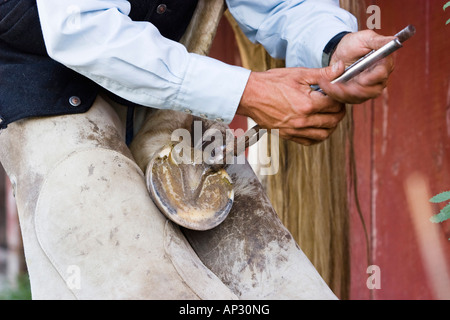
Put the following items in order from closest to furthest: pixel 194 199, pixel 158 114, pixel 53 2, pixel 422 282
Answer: pixel 53 2, pixel 194 199, pixel 158 114, pixel 422 282

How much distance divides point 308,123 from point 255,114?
4.1 inches

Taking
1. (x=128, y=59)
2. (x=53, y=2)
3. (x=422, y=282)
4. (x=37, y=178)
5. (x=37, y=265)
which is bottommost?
(x=422, y=282)

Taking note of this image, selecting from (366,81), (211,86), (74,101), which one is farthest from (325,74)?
(74,101)

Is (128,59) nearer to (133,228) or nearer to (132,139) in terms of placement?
(133,228)

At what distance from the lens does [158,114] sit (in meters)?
1.56

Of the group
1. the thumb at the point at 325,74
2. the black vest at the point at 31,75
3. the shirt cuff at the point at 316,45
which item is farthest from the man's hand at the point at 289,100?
the black vest at the point at 31,75

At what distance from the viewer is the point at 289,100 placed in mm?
1335

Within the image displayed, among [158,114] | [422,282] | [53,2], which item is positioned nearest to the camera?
[53,2]

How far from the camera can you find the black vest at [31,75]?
4.45 feet

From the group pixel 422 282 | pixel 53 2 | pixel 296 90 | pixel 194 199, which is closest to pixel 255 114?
pixel 296 90

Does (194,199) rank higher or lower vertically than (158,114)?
lower

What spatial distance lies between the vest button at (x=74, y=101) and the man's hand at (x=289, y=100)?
32 cm

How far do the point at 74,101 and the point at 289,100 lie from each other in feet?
1.40

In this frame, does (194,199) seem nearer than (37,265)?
No
